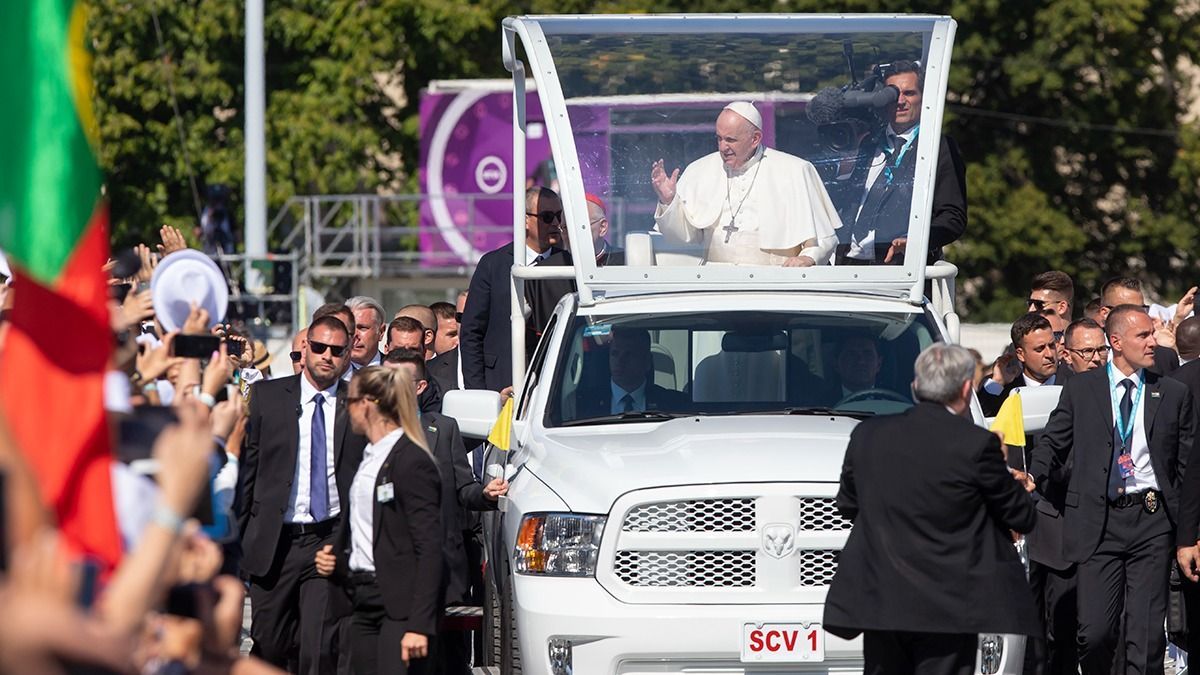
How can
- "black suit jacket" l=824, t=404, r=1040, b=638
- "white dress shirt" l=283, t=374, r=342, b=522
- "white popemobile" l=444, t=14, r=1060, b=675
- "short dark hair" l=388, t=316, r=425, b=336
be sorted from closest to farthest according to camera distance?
1. "black suit jacket" l=824, t=404, r=1040, b=638
2. "white popemobile" l=444, t=14, r=1060, b=675
3. "white dress shirt" l=283, t=374, r=342, b=522
4. "short dark hair" l=388, t=316, r=425, b=336

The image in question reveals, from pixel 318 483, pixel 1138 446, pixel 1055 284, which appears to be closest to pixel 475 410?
pixel 318 483

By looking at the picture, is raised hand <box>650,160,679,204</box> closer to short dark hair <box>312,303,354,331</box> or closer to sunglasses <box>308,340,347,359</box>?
short dark hair <box>312,303,354,331</box>

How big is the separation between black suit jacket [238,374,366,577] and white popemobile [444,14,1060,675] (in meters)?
0.53

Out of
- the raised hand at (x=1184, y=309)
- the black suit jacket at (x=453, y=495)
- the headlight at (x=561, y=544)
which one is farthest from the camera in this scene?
the raised hand at (x=1184, y=309)

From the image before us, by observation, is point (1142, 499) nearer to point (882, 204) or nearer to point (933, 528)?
point (882, 204)

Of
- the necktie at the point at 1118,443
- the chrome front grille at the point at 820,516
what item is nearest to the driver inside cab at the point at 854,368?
the chrome front grille at the point at 820,516

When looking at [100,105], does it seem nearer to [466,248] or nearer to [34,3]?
[466,248]

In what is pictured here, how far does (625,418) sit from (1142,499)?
9.27 ft

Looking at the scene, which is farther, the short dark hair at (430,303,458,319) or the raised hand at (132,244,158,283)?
the short dark hair at (430,303,458,319)

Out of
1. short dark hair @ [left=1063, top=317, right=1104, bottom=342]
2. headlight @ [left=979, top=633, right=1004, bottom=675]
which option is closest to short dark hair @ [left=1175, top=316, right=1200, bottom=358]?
short dark hair @ [left=1063, top=317, right=1104, bottom=342]

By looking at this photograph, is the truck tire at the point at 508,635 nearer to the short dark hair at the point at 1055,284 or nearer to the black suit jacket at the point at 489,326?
the black suit jacket at the point at 489,326

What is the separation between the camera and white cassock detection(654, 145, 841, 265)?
1006cm

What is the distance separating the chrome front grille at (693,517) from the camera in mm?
8312

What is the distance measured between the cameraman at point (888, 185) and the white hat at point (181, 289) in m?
4.12
